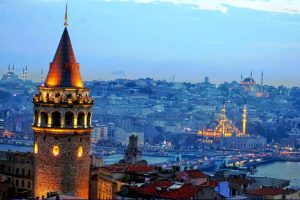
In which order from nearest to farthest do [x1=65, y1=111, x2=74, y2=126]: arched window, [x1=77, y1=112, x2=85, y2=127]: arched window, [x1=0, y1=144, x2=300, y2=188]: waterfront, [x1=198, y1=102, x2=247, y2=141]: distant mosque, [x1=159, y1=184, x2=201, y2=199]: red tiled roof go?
[x1=159, y1=184, x2=201, y2=199]: red tiled roof → [x1=65, y1=111, x2=74, y2=126]: arched window → [x1=77, y1=112, x2=85, y2=127]: arched window → [x1=0, y1=144, x2=300, y2=188]: waterfront → [x1=198, y1=102, x2=247, y2=141]: distant mosque

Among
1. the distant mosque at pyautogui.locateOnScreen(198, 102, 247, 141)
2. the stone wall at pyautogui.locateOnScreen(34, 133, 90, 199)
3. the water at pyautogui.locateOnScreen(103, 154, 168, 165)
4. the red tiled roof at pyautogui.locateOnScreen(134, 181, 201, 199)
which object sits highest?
the stone wall at pyautogui.locateOnScreen(34, 133, 90, 199)

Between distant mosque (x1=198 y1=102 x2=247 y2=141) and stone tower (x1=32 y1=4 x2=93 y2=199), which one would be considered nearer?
stone tower (x1=32 y1=4 x2=93 y2=199)

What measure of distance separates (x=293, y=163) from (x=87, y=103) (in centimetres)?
5917

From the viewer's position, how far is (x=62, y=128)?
14539 millimetres

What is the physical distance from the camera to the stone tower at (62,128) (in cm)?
1454

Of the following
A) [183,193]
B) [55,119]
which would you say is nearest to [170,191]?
[183,193]

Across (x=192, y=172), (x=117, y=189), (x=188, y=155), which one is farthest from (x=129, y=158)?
(x=188, y=155)

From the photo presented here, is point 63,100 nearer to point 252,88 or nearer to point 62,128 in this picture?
point 62,128

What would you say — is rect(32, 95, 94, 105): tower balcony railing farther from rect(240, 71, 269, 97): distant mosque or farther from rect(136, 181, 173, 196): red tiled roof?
rect(240, 71, 269, 97): distant mosque

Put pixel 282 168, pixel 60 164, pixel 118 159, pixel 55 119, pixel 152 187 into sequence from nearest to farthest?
pixel 60 164, pixel 55 119, pixel 152 187, pixel 118 159, pixel 282 168

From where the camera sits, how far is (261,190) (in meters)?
15.8

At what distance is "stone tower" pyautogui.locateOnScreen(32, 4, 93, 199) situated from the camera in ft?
47.7

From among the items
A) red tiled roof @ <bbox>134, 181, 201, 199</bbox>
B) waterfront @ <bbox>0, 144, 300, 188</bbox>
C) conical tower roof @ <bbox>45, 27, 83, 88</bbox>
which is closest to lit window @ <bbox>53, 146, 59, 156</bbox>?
conical tower roof @ <bbox>45, 27, 83, 88</bbox>

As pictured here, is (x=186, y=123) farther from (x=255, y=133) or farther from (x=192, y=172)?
(x=192, y=172)
